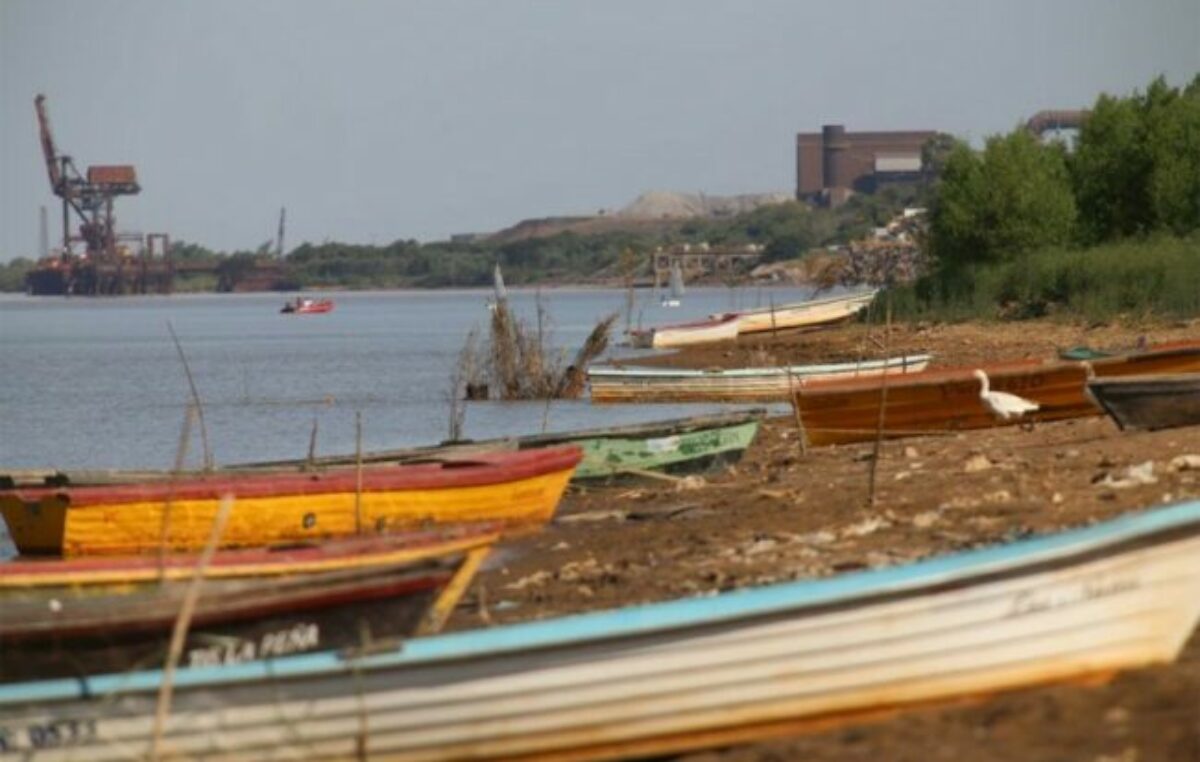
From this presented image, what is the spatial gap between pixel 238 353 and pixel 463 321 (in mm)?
31455

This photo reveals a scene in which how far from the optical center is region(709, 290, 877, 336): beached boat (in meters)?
57.8

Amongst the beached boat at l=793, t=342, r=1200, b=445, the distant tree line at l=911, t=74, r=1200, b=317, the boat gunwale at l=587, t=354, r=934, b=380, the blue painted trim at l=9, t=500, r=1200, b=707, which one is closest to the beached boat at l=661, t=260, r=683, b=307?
the distant tree line at l=911, t=74, r=1200, b=317

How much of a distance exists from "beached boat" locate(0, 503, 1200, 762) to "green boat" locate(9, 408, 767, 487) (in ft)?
31.7

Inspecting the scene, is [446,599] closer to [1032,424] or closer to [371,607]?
[371,607]

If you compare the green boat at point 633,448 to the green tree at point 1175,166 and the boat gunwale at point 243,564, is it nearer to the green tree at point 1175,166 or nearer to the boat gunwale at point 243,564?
the boat gunwale at point 243,564

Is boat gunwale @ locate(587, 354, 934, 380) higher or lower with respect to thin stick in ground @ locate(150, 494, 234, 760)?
lower

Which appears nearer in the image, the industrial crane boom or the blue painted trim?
the blue painted trim

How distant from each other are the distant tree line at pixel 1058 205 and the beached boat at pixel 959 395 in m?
24.9

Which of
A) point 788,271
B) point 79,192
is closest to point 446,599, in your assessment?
point 788,271

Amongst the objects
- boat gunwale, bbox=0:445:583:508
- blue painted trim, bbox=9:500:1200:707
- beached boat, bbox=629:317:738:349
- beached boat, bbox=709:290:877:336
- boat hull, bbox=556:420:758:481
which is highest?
blue painted trim, bbox=9:500:1200:707

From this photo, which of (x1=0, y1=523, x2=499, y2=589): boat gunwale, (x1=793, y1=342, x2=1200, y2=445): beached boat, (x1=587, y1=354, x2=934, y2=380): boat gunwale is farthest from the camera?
(x1=587, y1=354, x2=934, y2=380): boat gunwale

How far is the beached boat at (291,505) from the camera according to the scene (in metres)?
17.3

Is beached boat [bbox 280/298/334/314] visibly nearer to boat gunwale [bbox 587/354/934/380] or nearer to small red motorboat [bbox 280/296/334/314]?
small red motorboat [bbox 280/296/334/314]

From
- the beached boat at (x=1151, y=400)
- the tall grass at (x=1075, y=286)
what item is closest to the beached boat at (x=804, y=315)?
the tall grass at (x=1075, y=286)
